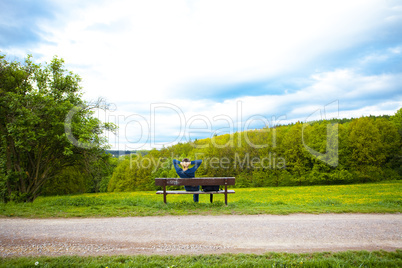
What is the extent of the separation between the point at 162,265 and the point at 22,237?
4477mm

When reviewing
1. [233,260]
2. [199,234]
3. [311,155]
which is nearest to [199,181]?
[199,234]

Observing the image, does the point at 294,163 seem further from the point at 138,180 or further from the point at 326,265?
the point at 326,265

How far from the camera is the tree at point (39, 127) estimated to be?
42.1 ft

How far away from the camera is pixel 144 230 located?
6.89m

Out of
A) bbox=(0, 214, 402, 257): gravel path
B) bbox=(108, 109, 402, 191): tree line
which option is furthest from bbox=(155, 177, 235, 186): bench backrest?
bbox=(108, 109, 402, 191): tree line

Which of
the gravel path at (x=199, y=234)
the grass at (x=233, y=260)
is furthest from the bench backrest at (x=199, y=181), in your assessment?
the grass at (x=233, y=260)

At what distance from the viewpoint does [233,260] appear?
15.7ft

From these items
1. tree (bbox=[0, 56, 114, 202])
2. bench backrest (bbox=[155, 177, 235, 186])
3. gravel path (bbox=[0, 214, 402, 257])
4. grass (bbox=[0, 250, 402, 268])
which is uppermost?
tree (bbox=[0, 56, 114, 202])

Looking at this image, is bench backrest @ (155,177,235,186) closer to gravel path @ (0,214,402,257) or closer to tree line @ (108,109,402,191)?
gravel path @ (0,214,402,257)

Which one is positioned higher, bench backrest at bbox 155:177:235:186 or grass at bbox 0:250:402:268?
bench backrest at bbox 155:177:235:186

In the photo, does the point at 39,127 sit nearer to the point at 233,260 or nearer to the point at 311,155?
the point at 233,260

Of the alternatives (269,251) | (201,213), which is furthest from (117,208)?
(269,251)

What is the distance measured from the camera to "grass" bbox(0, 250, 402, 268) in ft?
15.1

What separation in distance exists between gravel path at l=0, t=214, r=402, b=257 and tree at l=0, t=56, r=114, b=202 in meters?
5.98
